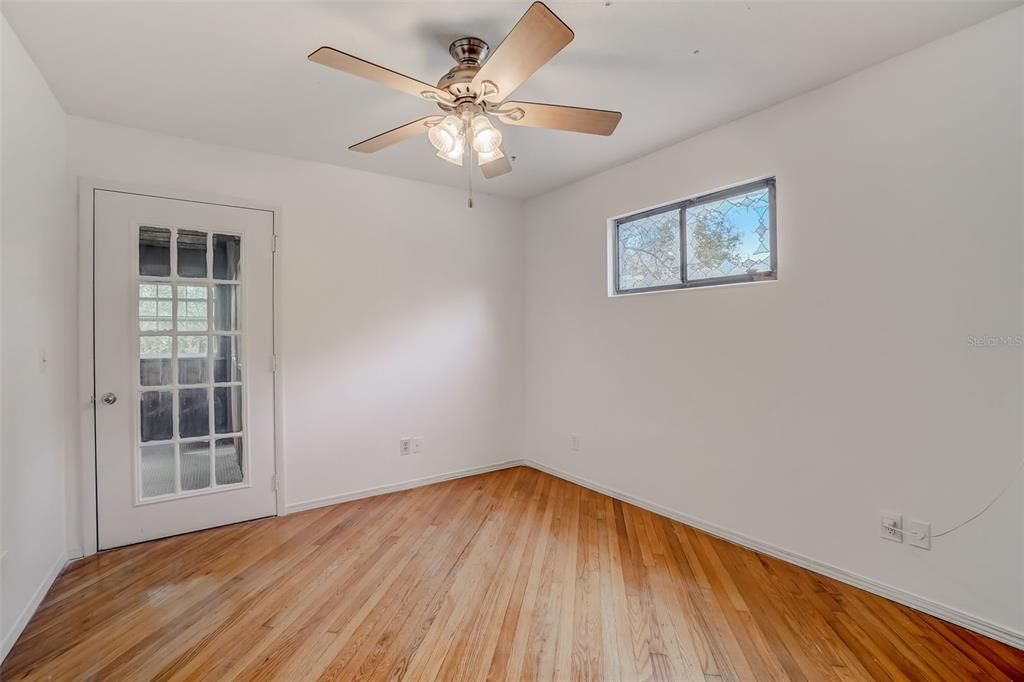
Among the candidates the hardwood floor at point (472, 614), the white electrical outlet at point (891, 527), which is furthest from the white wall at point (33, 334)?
the white electrical outlet at point (891, 527)

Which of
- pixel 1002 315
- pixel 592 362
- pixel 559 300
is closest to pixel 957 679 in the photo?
pixel 1002 315

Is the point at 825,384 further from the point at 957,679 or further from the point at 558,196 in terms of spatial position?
the point at 558,196

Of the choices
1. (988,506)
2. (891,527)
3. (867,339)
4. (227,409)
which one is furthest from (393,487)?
(988,506)

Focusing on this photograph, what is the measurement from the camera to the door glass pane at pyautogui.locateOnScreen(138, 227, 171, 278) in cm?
274

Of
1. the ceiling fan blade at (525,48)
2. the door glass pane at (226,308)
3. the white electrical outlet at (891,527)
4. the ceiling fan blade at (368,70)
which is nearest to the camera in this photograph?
the ceiling fan blade at (525,48)

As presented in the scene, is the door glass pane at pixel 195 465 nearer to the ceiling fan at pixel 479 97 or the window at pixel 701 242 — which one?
the ceiling fan at pixel 479 97

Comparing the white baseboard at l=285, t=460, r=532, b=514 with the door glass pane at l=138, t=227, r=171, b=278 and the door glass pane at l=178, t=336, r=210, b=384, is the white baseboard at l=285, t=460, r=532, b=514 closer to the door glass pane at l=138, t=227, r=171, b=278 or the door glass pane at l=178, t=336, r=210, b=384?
the door glass pane at l=178, t=336, r=210, b=384

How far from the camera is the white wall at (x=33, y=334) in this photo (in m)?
1.82

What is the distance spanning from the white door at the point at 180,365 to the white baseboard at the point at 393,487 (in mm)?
206

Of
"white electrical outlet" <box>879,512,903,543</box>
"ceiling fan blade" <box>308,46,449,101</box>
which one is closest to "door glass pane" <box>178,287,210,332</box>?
"ceiling fan blade" <box>308,46,449,101</box>

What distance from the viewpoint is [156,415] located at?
2775mm

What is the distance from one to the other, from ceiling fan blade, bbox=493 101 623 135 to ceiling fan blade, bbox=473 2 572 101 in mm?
123

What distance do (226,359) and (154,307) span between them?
49cm

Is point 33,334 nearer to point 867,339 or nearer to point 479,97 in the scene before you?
point 479,97
